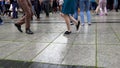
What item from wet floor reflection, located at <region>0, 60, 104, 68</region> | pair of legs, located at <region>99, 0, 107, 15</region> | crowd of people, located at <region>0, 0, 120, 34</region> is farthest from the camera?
pair of legs, located at <region>99, 0, 107, 15</region>

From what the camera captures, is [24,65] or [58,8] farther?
[58,8]

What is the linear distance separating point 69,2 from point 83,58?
335 centimetres

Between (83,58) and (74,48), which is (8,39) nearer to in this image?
(74,48)

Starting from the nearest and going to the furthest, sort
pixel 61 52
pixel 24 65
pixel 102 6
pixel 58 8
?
pixel 24 65, pixel 61 52, pixel 102 6, pixel 58 8

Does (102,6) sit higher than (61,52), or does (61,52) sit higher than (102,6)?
(102,6)

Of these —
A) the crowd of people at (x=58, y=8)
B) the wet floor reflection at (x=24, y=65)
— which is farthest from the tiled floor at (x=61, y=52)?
the crowd of people at (x=58, y=8)

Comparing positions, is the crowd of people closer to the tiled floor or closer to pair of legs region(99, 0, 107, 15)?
pair of legs region(99, 0, 107, 15)

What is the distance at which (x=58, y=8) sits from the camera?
23.2 metres

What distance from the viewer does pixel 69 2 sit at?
784 centimetres

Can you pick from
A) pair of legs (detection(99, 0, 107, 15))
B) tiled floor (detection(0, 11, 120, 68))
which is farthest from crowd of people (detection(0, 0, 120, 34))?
tiled floor (detection(0, 11, 120, 68))

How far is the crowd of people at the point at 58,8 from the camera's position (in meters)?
7.95

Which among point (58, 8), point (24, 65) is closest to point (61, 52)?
point (24, 65)

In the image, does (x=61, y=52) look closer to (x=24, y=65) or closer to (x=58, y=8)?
(x=24, y=65)

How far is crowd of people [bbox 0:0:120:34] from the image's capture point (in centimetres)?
795
